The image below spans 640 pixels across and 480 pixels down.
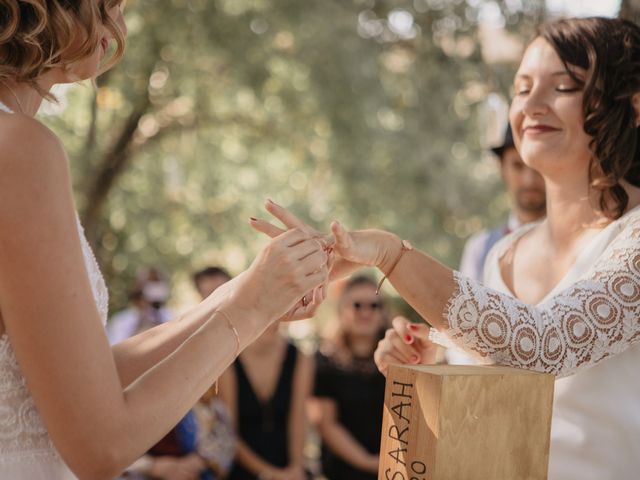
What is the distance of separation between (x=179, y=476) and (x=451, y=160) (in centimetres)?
483

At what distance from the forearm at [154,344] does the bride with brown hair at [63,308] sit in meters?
0.15

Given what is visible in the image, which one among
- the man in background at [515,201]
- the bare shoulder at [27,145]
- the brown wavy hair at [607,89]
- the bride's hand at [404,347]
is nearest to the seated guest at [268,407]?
the man in background at [515,201]

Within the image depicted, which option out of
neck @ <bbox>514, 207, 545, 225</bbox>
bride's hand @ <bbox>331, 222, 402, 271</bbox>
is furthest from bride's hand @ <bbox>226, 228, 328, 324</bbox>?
neck @ <bbox>514, 207, 545, 225</bbox>

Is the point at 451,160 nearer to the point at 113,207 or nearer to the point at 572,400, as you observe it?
the point at 113,207

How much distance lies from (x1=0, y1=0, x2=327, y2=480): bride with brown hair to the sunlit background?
17.5ft

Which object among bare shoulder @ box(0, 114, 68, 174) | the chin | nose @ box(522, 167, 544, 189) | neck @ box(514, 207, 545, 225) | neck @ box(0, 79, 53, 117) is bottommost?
neck @ box(514, 207, 545, 225)

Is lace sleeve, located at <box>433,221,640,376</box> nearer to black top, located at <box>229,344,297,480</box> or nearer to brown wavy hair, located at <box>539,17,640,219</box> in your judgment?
brown wavy hair, located at <box>539,17,640,219</box>

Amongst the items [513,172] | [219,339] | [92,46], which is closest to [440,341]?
[219,339]

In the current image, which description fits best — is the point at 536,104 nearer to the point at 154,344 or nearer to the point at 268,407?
the point at 154,344

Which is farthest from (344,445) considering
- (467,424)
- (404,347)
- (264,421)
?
(467,424)

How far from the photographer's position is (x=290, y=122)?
9305 mm

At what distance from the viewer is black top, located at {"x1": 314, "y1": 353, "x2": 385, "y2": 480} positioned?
5707mm

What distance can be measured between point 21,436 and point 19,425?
3cm

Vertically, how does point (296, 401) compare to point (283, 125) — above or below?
below
